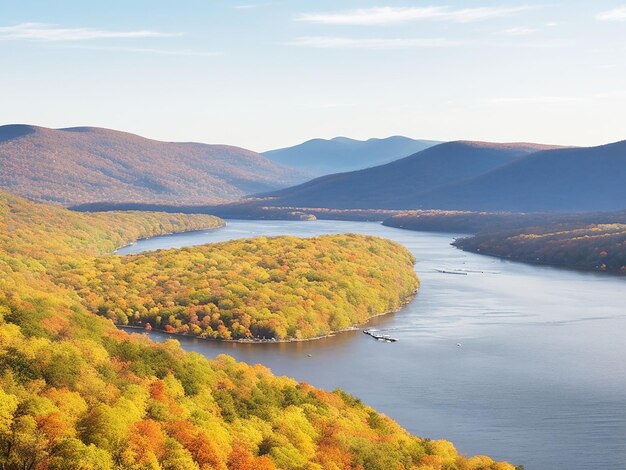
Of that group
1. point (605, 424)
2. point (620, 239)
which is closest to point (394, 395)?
point (605, 424)

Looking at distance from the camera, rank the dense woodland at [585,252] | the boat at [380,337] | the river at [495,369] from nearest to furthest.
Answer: the river at [495,369]
the boat at [380,337]
the dense woodland at [585,252]

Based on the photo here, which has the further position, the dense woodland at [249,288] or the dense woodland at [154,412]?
the dense woodland at [249,288]

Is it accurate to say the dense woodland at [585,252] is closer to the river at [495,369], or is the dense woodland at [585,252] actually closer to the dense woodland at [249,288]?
the river at [495,369]

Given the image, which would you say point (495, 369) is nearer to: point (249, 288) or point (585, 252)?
point (249, 288)

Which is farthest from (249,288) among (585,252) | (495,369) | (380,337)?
(585,252)

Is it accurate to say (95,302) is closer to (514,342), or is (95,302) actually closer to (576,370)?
(514,342)

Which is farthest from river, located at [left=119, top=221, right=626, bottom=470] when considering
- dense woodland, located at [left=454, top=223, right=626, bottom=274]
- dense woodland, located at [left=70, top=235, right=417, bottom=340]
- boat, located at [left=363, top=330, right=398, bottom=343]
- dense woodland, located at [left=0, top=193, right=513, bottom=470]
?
dense woodland, located at [left=454, top=223, right=626, bottom=274]

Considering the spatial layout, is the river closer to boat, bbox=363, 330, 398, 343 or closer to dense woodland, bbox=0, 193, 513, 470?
boat, bbox=363, 330, 398, 343

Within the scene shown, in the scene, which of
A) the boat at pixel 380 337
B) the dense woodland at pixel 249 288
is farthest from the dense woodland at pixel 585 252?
the boat at pixel 380 337
